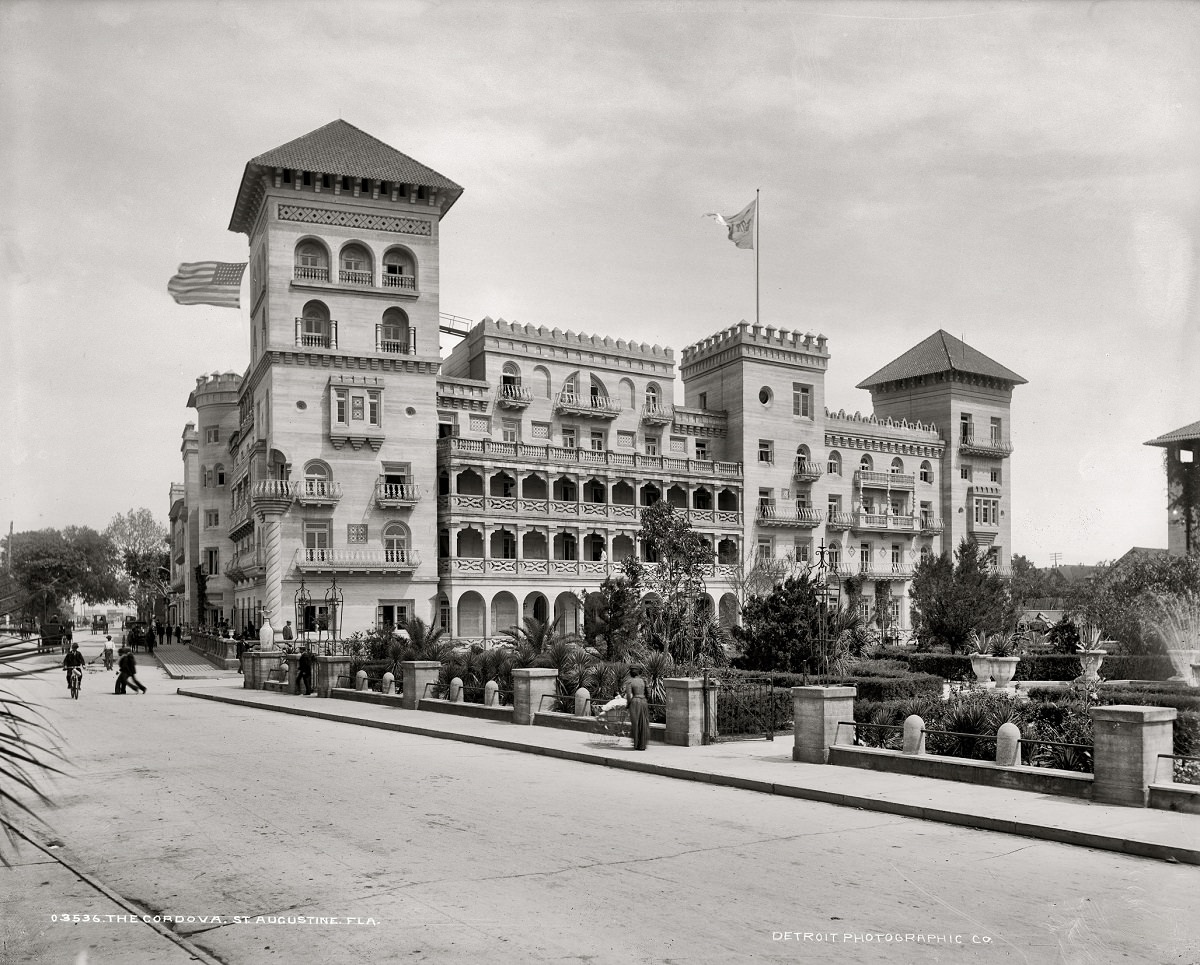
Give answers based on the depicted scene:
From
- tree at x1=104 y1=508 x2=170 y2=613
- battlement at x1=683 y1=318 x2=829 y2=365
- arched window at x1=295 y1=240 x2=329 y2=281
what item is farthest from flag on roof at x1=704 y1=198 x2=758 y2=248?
tree at x1=104 y1=508 x2=170 y2=613

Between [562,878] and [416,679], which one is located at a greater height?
[562,878]

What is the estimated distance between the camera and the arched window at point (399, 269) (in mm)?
53719

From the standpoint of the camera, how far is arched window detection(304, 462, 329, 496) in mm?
50812

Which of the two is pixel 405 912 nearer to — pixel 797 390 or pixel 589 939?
pixel 589 939

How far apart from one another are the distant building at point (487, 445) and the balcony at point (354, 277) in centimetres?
13

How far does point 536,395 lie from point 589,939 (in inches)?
2084

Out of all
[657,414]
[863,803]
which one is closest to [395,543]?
[657,414]

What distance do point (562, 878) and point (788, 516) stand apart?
57978 millimetres

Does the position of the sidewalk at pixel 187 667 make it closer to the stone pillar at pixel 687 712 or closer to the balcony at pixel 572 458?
the balcony at pixel 572 458

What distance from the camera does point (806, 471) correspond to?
220ft

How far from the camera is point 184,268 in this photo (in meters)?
29.4

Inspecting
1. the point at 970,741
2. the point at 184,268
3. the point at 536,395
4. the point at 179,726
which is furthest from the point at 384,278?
the point at 970,741

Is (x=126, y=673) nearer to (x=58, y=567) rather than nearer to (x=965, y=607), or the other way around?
(x=58, y=567)

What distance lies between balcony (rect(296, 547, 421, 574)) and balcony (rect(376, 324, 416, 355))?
33.2ft
